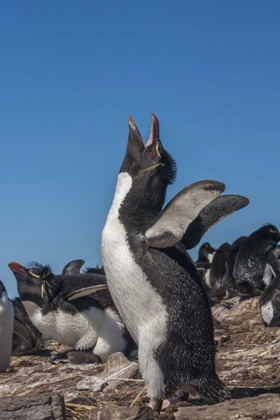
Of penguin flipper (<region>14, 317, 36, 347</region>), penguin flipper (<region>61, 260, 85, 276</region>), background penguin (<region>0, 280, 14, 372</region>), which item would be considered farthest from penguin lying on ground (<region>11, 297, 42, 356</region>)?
penguin flipper (<region>61, 260, 85, 276</region>)

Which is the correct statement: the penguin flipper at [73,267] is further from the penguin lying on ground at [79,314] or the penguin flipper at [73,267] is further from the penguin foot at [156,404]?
the penguin foot at [156,404]

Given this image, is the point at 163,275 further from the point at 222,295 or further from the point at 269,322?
the point at 222,295

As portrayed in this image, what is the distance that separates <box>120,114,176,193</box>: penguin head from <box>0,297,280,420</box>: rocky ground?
5.11 feet

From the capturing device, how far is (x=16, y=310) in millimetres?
A: 10805

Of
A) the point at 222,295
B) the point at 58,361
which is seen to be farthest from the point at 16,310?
the point at 222,295

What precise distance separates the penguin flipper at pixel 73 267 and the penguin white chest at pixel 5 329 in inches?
135

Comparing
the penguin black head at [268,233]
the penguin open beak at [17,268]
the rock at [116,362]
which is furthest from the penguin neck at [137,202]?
the penguin black head at [268,233]

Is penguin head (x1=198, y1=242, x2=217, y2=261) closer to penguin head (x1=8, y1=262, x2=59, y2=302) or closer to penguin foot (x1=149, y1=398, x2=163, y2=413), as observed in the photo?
penguin head (x1=8, y1=262, x2=59, y2=302)

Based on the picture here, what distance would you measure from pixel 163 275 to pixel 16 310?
18.4 ft

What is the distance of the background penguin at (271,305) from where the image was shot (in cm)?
948

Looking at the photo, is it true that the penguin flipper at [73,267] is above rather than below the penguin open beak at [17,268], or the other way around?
above

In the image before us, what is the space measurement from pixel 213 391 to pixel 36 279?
12.6 ft

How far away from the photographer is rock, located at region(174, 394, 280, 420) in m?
4.93

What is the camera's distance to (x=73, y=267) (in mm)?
12727
